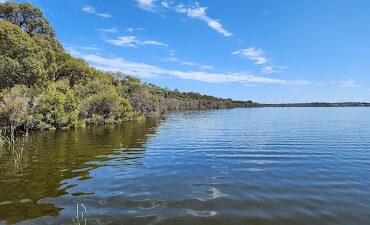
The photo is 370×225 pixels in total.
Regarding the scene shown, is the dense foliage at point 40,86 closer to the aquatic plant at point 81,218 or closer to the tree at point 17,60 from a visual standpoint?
the tree at point 17,60

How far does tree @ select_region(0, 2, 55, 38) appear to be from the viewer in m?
75.7

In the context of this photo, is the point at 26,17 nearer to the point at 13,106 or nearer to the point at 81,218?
the point at 13,106

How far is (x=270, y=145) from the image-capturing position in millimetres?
30422

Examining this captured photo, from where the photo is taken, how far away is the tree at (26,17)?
7569cm

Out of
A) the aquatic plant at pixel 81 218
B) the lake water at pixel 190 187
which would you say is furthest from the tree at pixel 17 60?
the aquatic plant at pixel 81 218

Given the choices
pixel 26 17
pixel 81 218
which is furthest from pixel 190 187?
pixel 26 17

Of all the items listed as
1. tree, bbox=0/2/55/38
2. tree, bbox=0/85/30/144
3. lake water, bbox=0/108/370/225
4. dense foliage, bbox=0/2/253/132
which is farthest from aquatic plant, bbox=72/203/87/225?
tree, bbox=0/2/55/38

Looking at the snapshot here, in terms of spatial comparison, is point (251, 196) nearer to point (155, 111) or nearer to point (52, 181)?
point (52, 181)

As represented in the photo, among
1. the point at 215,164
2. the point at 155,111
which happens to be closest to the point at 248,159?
the point at 215,164

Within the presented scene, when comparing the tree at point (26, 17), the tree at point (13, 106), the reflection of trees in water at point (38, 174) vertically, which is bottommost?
the reflection of trees in water at point (38, 174)

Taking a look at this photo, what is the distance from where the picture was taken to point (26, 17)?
7994 centimetres

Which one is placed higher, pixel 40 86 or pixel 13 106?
pixel 40 86

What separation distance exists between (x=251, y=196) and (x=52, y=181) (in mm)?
9075

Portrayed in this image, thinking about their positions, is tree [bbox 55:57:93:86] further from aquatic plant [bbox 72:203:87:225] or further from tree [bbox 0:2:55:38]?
aquatic plant [bbox 72:203:87:225]
